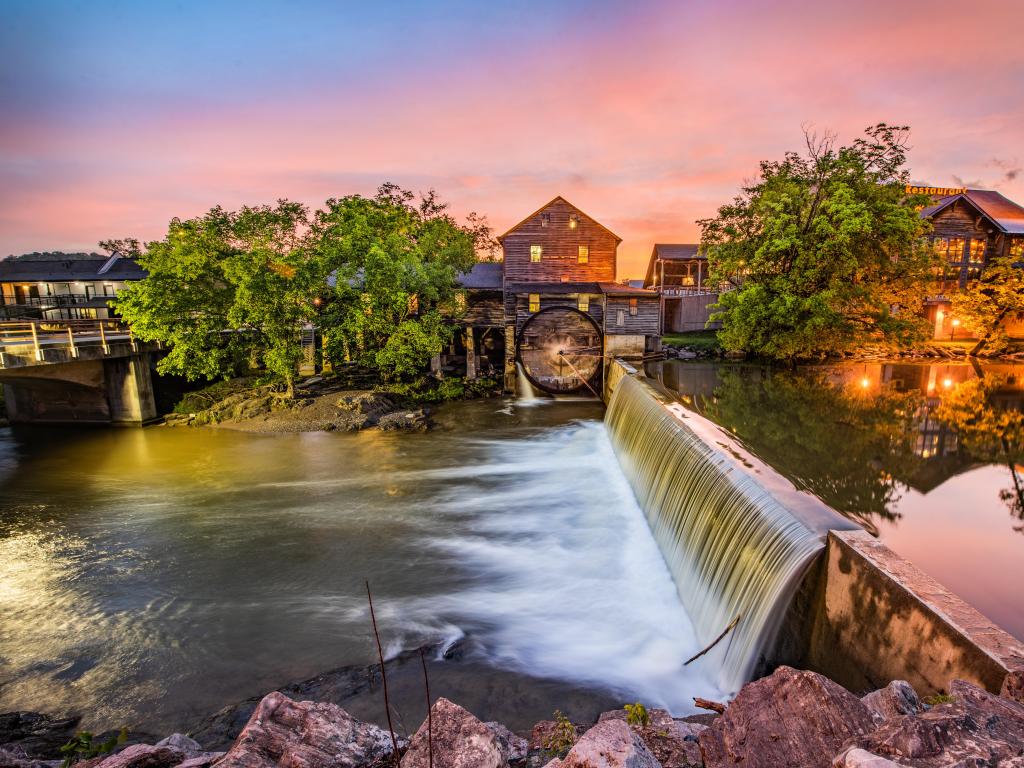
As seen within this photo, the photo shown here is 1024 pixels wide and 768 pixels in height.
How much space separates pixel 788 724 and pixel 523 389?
23.3m

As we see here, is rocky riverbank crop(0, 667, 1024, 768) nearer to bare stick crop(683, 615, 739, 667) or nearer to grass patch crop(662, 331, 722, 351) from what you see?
bare stick crop(683, 615, 739, 667)

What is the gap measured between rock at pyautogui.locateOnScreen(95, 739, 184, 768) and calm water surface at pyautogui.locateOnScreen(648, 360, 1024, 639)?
8356mm

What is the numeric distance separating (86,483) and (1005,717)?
18923mm

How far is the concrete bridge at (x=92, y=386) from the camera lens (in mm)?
18641

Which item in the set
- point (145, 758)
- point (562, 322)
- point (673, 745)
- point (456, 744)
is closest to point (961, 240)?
point (562, 322)

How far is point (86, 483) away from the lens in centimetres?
1422

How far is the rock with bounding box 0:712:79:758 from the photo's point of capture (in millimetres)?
5188

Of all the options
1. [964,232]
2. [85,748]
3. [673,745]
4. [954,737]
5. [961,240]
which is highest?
[964,232]

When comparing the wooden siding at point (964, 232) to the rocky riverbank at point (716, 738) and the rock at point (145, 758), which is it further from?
the rock at point (145, 758)

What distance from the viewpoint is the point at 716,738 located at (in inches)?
139

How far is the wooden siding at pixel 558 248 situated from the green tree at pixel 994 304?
65.2 feet

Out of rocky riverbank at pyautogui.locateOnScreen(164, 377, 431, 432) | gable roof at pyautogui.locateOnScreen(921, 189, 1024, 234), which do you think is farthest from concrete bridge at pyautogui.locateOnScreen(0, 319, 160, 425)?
gable roof at pyautogui.locateOnScreen(921, 189, 1024, 234)

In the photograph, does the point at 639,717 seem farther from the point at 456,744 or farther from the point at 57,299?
the point at 57,299

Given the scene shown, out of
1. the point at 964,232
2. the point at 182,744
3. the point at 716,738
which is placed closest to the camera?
the point at 716,738
